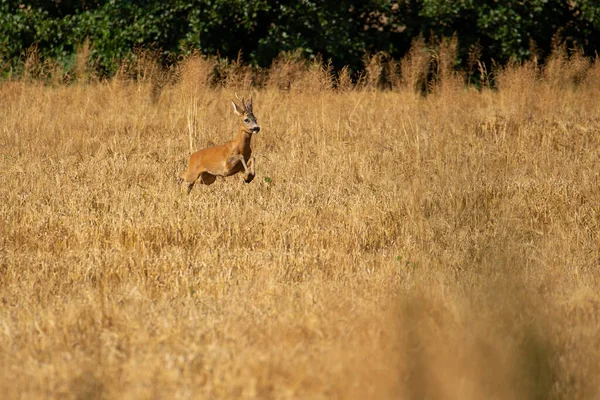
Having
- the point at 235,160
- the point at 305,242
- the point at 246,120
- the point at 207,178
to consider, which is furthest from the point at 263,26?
the point at 305,242

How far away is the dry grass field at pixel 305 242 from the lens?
4.76m

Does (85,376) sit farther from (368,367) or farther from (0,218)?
(0,218)

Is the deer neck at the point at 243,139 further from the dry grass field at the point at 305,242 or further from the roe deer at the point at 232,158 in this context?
the dry grass field at the point at 305,242

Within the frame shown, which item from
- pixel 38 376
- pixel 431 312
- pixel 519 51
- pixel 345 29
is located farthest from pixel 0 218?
pixel 519 51

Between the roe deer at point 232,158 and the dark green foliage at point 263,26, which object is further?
the dark green foliage at point 263,26

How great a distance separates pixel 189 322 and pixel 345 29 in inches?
508

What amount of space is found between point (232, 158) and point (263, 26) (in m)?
10.4

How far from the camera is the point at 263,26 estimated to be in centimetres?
1909

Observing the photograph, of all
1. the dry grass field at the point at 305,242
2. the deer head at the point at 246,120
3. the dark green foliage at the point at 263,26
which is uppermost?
the dark green foliage at the point at 263,26

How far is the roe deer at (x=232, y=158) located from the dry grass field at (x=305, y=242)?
23 cm

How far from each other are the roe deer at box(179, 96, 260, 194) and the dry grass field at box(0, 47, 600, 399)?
229mm

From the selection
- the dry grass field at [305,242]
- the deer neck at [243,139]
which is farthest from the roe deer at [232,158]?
the dry grass field at [305,242]

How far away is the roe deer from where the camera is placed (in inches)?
363

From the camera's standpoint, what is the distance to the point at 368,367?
470cm
